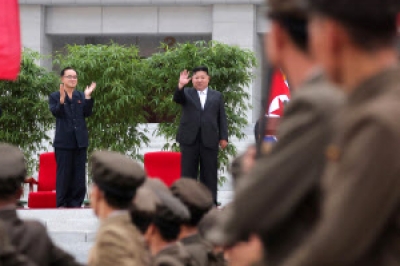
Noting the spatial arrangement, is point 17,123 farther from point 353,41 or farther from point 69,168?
point 353,41

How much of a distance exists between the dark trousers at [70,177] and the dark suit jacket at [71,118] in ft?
0.41

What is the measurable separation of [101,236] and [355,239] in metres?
1.78

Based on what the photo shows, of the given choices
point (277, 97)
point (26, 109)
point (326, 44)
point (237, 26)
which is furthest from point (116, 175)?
point (237, 26)

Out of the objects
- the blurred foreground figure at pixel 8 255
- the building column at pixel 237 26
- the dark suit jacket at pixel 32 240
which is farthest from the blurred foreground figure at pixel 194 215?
the building column at pixel 237 26

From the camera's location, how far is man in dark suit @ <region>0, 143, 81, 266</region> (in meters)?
3.08

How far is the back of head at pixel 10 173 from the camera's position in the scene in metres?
3.09

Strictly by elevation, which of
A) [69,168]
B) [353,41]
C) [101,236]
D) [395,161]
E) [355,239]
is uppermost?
[353,41]

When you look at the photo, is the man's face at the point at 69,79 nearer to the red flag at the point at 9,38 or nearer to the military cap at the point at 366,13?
the red flag at the point at 9,38

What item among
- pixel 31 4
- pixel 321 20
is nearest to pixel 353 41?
pixel 321 20

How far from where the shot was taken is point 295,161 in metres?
1.65

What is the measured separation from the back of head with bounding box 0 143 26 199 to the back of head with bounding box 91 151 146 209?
0.87 feet

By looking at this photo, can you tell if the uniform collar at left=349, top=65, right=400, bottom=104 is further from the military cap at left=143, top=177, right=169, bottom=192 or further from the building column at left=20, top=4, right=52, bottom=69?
the building column at left=20, top=4, right=52, bottom=69

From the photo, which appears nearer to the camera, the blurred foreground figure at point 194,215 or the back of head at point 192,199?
the blurred foreground figure at point 194,215

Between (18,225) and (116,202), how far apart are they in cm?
35
